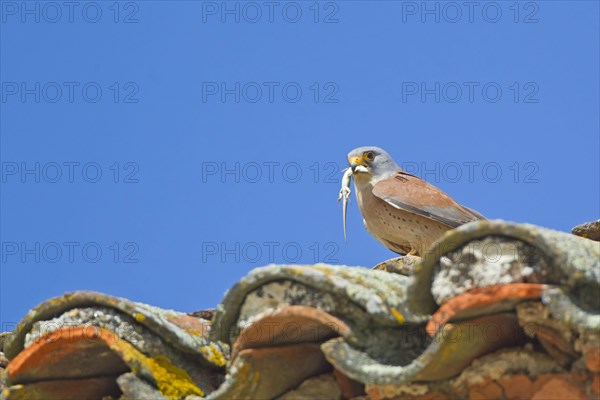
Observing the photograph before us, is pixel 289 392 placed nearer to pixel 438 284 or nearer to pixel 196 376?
pixel 196 376

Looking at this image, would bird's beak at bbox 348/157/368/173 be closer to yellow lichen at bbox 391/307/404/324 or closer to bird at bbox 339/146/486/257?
bird at bbox 339/146/486/257

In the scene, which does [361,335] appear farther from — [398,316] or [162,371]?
[162,371]

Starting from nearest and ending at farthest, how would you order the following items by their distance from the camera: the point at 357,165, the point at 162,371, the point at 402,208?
the point at 162,371 < the point at 402,208 < the point at 357,165

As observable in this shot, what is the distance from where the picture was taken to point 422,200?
757 centimetres

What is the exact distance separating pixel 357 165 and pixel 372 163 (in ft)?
0.46

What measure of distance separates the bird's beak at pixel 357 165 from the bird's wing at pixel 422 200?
0.27 m

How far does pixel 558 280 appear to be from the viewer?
11.0ft

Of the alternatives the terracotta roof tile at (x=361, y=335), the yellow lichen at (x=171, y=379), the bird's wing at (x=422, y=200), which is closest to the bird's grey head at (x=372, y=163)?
the bird's wing at (x=422, y=200)

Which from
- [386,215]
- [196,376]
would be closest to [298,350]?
[196,376]

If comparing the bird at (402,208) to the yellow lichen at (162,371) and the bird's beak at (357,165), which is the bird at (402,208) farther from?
the yellow lichen at (162,371)

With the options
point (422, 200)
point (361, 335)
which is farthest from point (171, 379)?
point (422, 200)

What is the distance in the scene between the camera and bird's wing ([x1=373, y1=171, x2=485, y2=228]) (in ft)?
24.5

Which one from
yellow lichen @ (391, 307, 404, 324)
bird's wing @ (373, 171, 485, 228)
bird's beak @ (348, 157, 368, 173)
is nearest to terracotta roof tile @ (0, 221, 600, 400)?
yellow lichen @ (391, 307, 404, 324)

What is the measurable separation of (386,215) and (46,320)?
393cm
